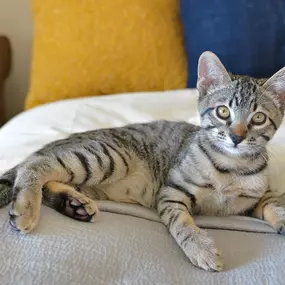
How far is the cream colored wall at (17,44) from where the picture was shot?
254 cm

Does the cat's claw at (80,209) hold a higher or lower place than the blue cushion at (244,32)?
lower

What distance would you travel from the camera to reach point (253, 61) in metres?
1.98

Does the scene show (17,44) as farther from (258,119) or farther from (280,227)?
(280,227)

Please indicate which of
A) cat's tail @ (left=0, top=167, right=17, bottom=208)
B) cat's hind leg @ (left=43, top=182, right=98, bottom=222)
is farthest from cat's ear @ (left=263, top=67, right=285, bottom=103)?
cat's tail @ (left=0, top=167, right=17, bottom=208)

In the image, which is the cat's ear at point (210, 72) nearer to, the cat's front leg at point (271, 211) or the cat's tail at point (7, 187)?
the cat's front leg at point (271, 211)

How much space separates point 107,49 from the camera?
209 cm

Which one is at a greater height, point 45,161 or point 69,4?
point 69,4

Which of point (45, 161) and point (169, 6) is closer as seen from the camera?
point (45, 161)

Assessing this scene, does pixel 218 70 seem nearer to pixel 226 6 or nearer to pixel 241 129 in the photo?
pixel 241 129

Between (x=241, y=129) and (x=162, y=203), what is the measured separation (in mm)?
257

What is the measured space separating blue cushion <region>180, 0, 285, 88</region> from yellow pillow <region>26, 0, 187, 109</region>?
17cm

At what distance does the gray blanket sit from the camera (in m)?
0.90

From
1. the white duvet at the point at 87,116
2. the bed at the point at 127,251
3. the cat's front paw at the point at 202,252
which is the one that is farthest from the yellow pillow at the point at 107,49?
the cat's front paw at the point at 202,252

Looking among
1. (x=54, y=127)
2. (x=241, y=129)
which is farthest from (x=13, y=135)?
(x=241, y=129)
